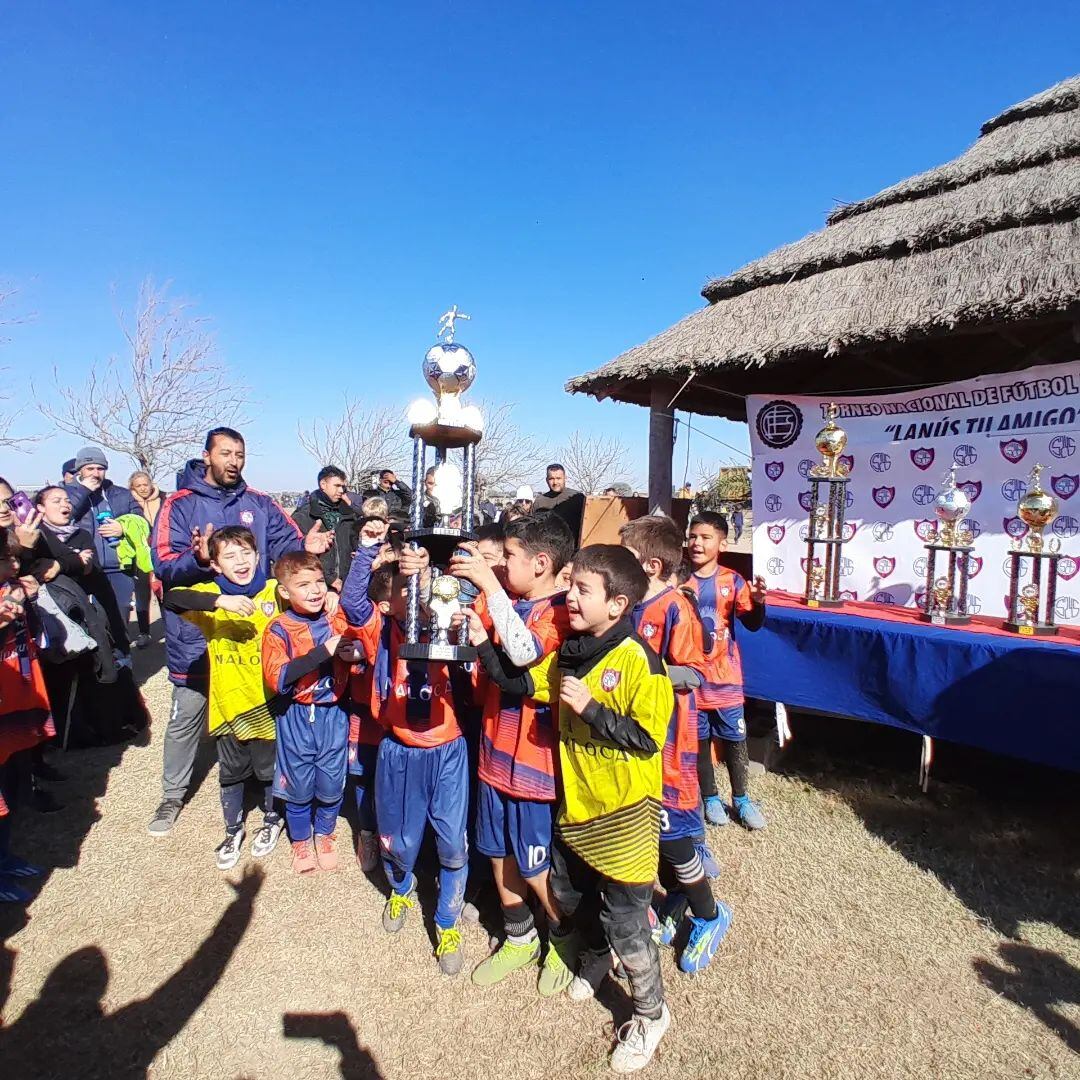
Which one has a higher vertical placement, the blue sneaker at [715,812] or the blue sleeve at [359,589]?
the blue sleeve at [359,589]

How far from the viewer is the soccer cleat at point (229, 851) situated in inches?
125

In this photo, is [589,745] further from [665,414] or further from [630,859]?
[665,414]

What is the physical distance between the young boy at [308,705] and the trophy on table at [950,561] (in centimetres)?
352

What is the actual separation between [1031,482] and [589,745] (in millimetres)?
4008

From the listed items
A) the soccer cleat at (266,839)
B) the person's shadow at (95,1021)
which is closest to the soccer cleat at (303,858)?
the soccer cleat at (266,839)

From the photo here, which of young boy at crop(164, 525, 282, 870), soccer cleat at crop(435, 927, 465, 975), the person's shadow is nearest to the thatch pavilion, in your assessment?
young boy at crop(164, 525, 282, 870)

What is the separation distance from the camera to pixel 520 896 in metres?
2.53

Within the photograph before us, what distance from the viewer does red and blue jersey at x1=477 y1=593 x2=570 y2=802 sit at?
2.35 m

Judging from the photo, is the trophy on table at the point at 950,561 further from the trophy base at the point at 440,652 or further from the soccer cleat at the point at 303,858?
the soccer cleat at the point at 303,858

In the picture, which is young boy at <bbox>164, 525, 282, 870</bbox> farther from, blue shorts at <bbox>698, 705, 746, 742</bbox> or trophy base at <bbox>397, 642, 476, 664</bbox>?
blue shorts at <bbox>698, 705, 746, 742</bbox>

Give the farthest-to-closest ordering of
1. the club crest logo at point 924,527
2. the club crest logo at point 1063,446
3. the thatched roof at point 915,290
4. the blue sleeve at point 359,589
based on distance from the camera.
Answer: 1. the club crest logo at point 924,527
2. the thatched roof at point 915,290
3. the club crest logo at point 1063,446
4. the blue sleeve at point 359,589

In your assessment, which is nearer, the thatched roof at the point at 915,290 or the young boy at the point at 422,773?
the young boy at the point at 422,773

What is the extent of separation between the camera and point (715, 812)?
3.63 meters

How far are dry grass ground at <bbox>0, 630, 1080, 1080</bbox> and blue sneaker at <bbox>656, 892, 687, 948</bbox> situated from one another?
4.0 inches
